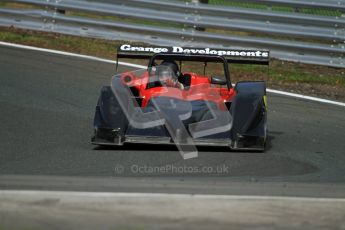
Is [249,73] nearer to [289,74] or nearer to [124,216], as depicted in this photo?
[289,74]

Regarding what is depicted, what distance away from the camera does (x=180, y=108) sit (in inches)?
328

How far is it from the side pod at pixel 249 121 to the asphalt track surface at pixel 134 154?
12cm

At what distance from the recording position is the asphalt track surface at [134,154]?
21.7 feet

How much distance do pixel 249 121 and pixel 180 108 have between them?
2.47ft

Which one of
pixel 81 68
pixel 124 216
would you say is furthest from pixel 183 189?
pixel 81 68

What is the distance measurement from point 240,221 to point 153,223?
0.57 m

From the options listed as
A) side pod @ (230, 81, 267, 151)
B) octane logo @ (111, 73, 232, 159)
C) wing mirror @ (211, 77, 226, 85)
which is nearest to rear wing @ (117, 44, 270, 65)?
wing mirror @ (211, 77, 226, 85)

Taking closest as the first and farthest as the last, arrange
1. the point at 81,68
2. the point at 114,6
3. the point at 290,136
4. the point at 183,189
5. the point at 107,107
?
the point at 183,189 → the point at 107,107 → the point at 290,136 → the point at 81,68 → the point at 114,6

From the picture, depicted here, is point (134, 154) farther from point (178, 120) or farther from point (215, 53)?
point (215, 53)

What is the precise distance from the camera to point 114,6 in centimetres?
1441

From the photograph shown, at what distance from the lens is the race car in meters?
8.14

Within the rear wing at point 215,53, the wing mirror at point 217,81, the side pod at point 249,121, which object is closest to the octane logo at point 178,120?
the side pod at point 249,121

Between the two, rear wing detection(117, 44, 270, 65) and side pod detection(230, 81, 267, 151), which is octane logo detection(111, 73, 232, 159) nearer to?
side pod detection(230, 81, 267, 151)

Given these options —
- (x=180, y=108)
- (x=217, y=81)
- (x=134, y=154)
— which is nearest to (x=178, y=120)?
(x=180, y=108)
